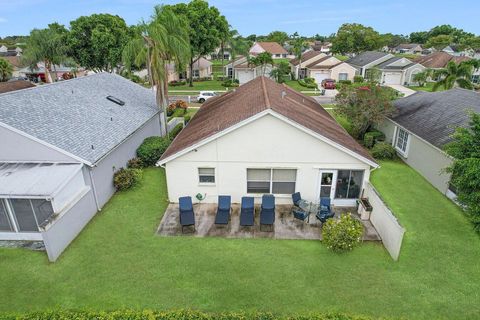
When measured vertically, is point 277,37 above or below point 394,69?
above

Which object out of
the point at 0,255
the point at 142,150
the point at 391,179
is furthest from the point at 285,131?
the point at 0,255

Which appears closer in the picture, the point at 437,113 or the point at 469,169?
the point at 469,169

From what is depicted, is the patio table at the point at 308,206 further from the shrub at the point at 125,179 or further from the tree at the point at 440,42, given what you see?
the tree at the point at 440,42

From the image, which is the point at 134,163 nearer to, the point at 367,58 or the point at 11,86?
the point at 11,86

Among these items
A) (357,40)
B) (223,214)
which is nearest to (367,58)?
(357,40)

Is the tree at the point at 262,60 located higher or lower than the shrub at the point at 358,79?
higher

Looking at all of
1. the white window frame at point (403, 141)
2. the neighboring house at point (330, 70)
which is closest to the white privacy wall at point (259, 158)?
the white window frame at point (403, 141)
